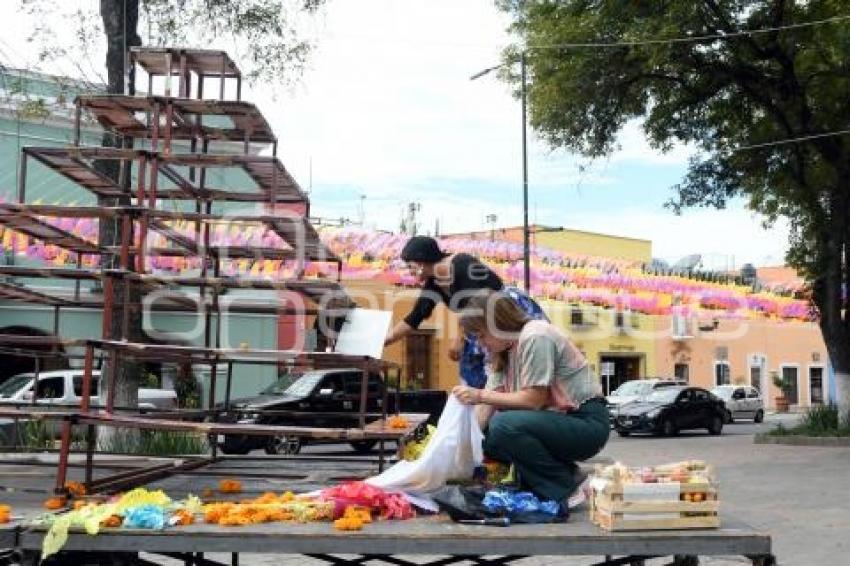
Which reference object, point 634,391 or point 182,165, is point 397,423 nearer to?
point 182,165

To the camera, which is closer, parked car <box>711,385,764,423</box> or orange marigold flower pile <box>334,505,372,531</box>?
orange marigold flower pile <box>334,505,372,531</box>

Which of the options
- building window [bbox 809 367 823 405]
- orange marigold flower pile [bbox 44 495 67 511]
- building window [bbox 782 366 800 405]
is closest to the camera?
orange marigold flower pile [bbox 44 495 67 511]

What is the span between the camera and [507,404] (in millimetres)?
4305

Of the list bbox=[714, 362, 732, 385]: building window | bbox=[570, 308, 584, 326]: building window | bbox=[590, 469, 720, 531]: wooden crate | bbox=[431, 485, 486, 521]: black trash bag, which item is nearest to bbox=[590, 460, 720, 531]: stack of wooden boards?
bbox=[590, 469, 720, 531]: wooden crate

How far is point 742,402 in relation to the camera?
37.0 meters

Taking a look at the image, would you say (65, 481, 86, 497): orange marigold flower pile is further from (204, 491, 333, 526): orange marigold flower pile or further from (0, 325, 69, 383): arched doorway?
(0, 325, 69, 383): arched doorway

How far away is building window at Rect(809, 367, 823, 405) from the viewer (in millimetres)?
49688

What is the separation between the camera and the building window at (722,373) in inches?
1828

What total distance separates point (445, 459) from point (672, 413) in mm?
25222

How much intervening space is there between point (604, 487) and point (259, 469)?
2868mm

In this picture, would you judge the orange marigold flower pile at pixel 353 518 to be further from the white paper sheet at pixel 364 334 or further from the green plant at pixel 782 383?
the green plant at pixel 782 383

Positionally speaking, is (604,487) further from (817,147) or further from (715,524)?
(817,147)

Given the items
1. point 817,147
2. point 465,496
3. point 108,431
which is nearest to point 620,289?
point 817,147

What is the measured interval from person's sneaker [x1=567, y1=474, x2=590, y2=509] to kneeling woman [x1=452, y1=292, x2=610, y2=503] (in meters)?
0.02
